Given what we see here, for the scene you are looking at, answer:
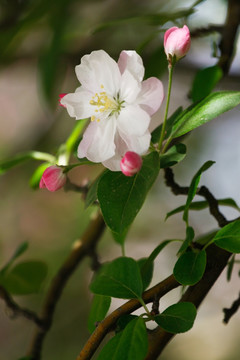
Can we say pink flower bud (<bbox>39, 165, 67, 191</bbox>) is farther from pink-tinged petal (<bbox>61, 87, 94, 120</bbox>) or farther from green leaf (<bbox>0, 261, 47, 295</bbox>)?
green leaf (<bbox>0, 261, 47, 295</bbox>)

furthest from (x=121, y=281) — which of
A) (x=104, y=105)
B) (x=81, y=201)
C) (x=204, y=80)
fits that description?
(x=81, y=201)

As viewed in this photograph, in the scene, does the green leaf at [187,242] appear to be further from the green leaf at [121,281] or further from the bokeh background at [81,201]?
the bokeh background at [81,201]

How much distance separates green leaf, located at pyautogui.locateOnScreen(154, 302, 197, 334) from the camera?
1.10ft

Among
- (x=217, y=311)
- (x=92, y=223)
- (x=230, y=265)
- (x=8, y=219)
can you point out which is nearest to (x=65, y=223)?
(x=8, y=219)

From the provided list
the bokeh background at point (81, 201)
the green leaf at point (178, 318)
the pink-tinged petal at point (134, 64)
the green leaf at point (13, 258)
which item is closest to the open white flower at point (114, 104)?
the pink-tinged petal at point (134, 64)

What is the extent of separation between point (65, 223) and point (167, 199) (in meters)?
0.26

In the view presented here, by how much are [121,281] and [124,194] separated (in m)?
0.06

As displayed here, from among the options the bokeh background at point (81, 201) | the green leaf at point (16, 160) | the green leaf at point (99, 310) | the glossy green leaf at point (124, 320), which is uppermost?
the green leaf at point (16, 160)

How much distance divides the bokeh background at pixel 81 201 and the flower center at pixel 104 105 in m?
0.58

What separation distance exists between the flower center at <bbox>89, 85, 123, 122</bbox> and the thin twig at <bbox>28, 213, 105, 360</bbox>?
24 centimetres

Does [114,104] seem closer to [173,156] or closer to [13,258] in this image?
[173,156]

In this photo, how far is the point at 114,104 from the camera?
398mm

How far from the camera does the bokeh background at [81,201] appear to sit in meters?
1.09

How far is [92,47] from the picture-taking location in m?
1.13
